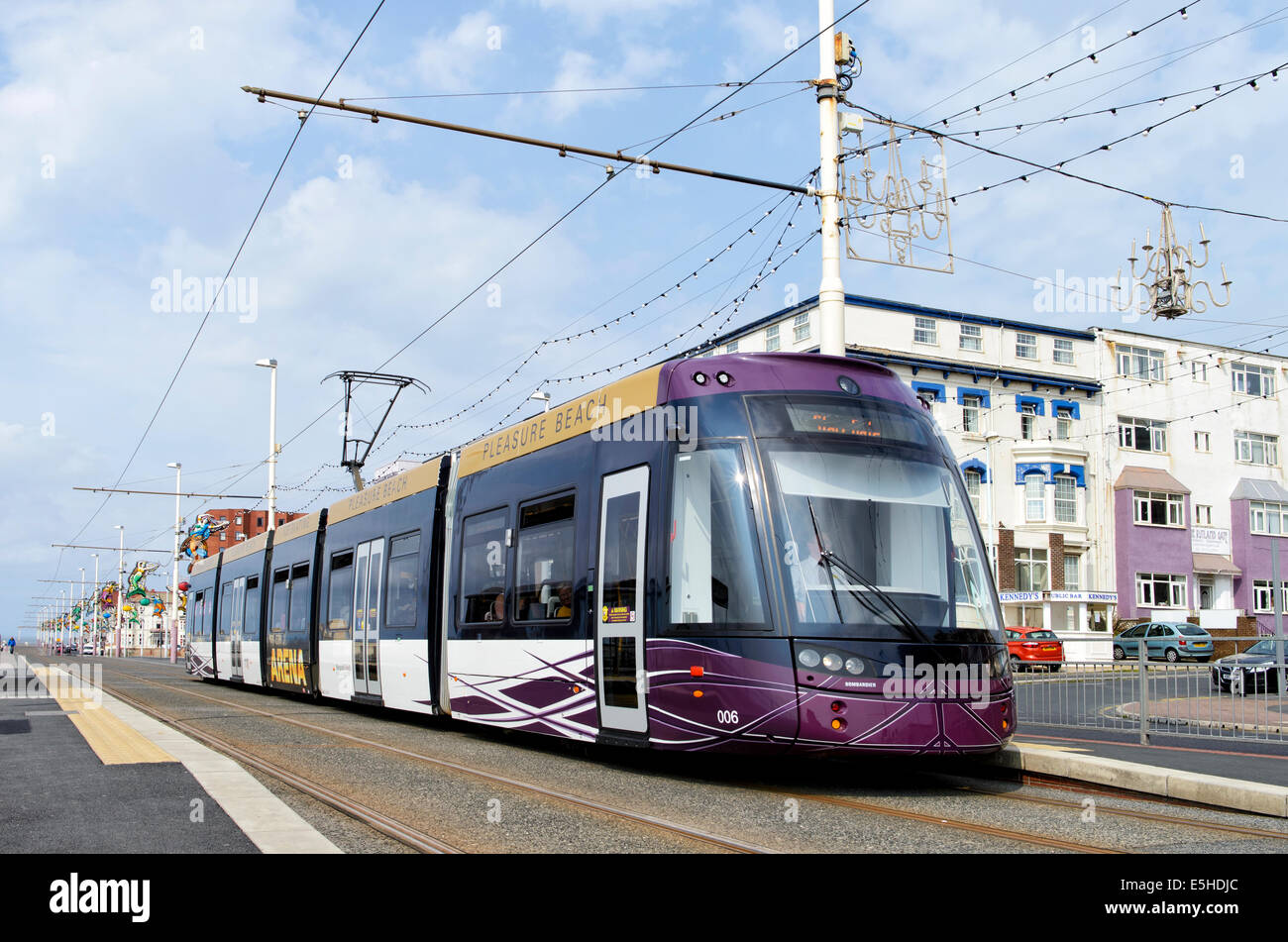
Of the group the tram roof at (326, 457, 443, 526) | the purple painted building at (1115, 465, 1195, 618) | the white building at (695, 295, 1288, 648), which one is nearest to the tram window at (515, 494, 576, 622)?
the tram roof at (326, 457, 443, 526)

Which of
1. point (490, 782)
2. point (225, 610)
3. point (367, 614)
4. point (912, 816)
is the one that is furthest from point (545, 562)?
point (225, 610)

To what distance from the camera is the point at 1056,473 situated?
49781mm

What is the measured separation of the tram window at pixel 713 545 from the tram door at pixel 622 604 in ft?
1.46

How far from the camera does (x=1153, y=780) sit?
9086 mm

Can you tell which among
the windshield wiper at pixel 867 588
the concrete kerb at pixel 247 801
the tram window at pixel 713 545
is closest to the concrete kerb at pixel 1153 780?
the windshield wiper at pixel 867 588

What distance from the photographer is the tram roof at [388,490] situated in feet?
49.7

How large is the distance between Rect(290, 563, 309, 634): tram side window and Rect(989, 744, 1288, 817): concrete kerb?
1350cm

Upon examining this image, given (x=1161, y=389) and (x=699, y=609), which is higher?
(x=1161, y=389)

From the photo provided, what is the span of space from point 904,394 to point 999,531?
1590 inches

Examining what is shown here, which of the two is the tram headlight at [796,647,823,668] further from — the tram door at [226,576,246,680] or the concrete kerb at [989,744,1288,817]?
the tram door at [226,576,246,680]

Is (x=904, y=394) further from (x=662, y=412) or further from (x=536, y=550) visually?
(x=536, y=550)

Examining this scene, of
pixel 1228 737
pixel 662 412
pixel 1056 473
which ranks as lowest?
pixel 1228 737

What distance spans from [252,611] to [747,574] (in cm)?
1876
